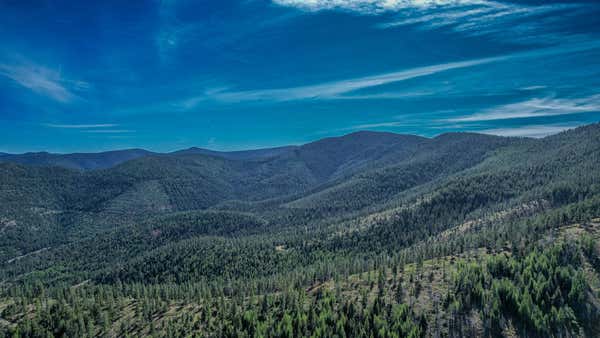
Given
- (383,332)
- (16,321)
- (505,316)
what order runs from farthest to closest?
(16,321) → (505,316) → (383,332)

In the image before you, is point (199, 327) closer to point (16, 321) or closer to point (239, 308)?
point (239, 308)

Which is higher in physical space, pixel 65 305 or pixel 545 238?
pixel 545 238

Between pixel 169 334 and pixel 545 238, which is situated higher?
pixel 545 238

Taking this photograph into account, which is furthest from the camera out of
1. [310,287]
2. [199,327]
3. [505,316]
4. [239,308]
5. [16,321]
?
[310,287]

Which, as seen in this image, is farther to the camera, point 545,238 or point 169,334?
point 545,238

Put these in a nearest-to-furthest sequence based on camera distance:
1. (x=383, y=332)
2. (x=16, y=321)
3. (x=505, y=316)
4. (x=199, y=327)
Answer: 1. (x=383, y=332)
2. (x=505, y=316)
3. (x=199, y=327)
4. (x=16, y=321)

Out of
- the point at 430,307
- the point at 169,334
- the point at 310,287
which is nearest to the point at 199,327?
the point at 169,334

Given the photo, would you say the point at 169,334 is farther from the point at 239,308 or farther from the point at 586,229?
the point at 586,229

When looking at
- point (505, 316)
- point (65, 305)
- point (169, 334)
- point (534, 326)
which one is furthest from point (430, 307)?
point (65, 305)

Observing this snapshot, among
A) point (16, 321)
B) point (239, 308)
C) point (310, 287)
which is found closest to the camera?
point (239, 308)
